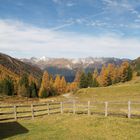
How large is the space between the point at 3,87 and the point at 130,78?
63617 mm

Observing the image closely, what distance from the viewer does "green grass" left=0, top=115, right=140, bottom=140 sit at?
2314cm

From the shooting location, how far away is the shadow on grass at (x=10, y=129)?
25.0 metres

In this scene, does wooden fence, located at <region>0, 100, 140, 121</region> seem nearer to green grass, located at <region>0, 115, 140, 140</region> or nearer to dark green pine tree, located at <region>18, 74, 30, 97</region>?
green grass, located at <region>0, 115, 140, 140</region>

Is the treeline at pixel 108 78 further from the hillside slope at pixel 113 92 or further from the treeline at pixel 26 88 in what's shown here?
the hillside slope at pixel 113 92

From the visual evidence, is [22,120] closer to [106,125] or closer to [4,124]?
[4,124]

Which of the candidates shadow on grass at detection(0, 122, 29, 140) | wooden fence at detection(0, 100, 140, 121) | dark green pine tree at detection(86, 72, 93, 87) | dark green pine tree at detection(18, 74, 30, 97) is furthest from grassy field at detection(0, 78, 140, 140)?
dark green pine tree at detection(86, 72, 93, 87)

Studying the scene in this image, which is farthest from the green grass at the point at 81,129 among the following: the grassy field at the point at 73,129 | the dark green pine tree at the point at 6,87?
the dark green pine tree at the point at 6,87

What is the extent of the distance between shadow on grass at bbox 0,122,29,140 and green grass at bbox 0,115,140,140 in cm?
9

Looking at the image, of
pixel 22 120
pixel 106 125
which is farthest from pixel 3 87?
pixel 106 125

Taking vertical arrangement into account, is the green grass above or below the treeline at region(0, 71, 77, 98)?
above

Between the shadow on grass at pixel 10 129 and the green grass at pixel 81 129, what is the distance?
87mm

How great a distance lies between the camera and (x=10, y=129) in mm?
27625

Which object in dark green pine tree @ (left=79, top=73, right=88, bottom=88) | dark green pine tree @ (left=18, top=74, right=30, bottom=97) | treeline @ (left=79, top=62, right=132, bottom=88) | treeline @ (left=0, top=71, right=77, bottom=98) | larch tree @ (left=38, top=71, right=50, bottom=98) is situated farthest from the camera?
treeline @ (left=79, top=62, right=132, bottom=88)

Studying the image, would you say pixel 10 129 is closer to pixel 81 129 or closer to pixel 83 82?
pixel 81 129
